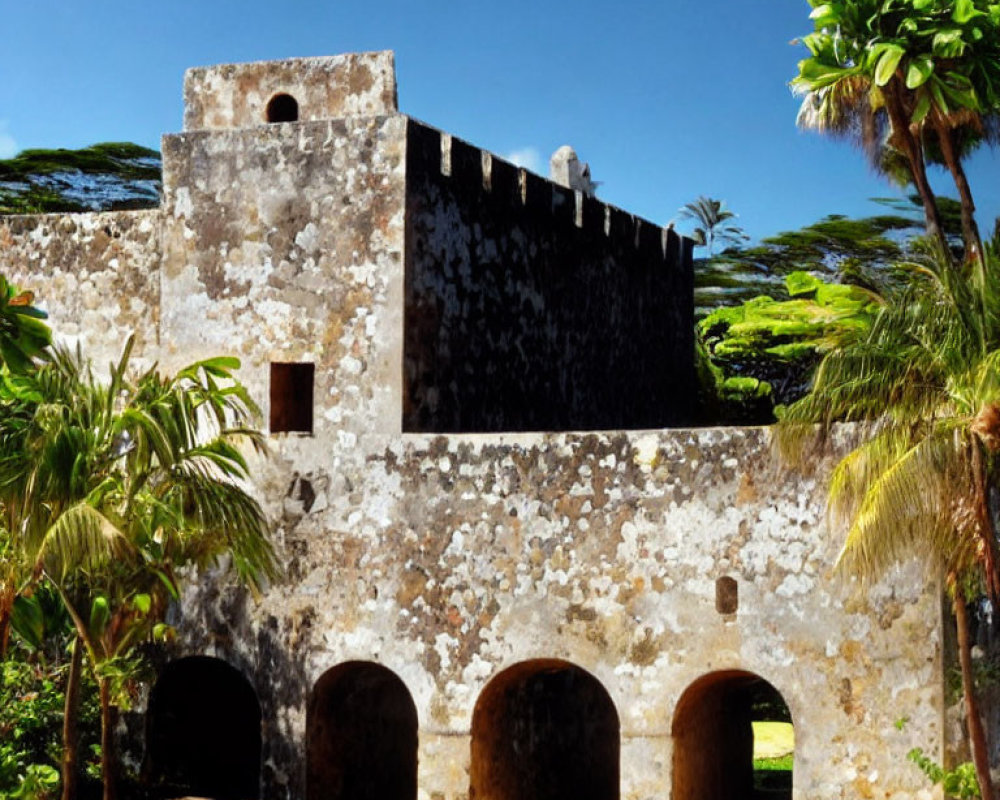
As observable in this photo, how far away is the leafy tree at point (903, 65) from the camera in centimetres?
1777

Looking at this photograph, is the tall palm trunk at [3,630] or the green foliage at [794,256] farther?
the green foliage at [794,256]

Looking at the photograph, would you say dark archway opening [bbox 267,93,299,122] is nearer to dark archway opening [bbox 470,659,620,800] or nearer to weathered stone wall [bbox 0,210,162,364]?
weathered stone wall [bbox 0,210,162,364]

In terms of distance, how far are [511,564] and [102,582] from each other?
11.1 feet

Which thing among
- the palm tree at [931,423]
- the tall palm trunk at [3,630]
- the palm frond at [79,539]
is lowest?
the tall palm trunk at [3,630]

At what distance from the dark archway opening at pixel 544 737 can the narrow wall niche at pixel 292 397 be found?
3.08m

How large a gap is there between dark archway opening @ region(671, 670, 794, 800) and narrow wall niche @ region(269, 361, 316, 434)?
430 centimetres

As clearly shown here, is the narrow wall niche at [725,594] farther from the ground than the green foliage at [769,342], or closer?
closer

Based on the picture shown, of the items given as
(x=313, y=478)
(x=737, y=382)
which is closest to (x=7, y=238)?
(x=313, y=478)

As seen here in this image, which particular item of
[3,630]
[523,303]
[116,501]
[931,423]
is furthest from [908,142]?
[3,630]

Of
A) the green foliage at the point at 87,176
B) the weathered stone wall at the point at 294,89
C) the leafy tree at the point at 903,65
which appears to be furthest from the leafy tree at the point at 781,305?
the green foliage at the point at 87,176

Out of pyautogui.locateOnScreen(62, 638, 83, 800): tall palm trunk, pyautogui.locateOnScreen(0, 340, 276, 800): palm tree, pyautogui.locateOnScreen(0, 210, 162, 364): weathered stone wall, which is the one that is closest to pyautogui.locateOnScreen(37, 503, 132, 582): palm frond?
pyautogui.locateOnScreen(0, 340, 276, 800): palm tree

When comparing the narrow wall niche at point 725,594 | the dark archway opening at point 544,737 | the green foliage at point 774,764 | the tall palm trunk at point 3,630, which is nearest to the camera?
the tall palm trunk at point 3,630

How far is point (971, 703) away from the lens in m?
12.4

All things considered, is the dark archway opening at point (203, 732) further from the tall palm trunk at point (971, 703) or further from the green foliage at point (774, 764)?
the green foliage at point (774, 764)
